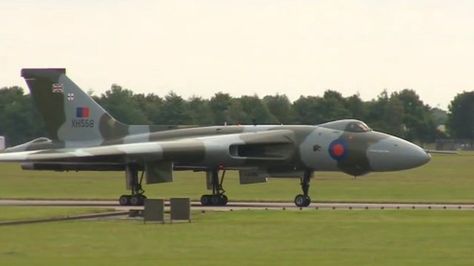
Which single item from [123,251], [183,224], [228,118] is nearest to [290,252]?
[123,251]

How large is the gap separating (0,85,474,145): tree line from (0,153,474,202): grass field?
36528 mm

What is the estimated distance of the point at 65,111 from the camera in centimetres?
4312

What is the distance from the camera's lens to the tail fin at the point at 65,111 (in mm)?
43031

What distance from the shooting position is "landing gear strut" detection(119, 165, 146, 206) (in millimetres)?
39969

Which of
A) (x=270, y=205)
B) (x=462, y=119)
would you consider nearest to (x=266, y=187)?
(x=270, y=205)

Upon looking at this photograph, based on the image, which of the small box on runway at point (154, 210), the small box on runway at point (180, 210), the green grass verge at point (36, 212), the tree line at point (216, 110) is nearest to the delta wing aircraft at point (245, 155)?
the green grass verge at point (36, 212)

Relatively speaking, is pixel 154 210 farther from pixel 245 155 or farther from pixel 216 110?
pixel 216 110

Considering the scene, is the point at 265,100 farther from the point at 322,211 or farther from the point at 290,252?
the point at 290,252

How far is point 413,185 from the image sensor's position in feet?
184

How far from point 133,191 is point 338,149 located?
7.18m

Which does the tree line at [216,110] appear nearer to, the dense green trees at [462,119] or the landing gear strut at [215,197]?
the dense green trees at [462,119]

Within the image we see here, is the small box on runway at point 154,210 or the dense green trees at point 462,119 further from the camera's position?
the dense green trees at point 462,119

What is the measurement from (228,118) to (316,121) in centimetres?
1190

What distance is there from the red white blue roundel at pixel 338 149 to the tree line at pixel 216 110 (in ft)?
201
